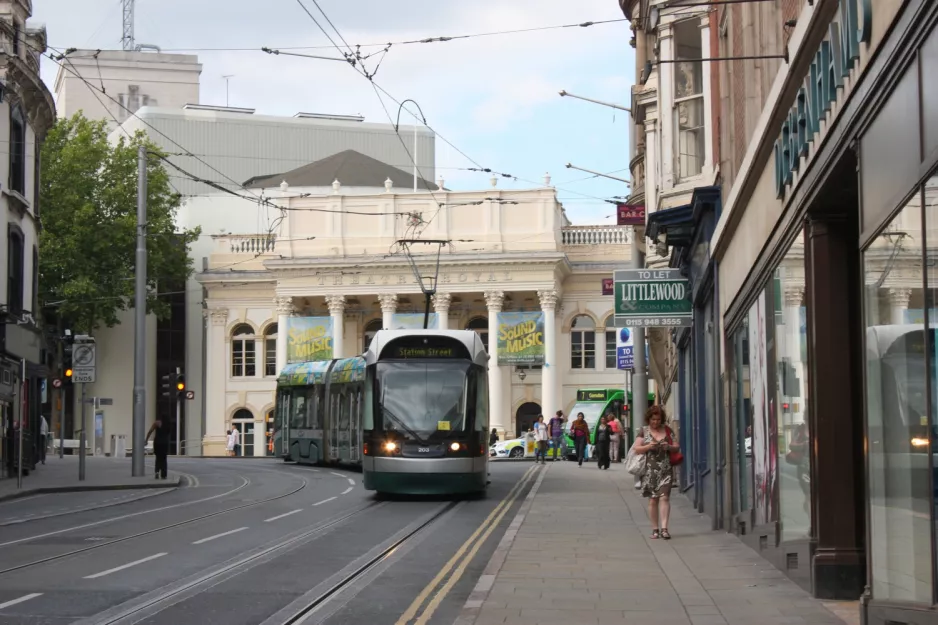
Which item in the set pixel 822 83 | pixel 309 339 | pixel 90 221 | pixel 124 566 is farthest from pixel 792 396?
pixel 309 339

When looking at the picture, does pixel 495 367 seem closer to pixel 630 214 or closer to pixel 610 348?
pixel 610 348

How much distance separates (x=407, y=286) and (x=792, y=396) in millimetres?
66764

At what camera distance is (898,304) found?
823 cm

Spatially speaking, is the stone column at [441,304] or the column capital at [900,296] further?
the stone column at [441,304]

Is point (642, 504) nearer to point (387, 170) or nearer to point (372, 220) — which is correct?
point (372, 220)

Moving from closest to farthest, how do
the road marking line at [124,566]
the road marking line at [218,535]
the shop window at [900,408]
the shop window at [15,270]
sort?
the shop window at [900,408] → the road marking line at [124,566] → the road marking line at [218,535] → the shop window at [15,270]

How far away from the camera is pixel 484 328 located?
82.7 m

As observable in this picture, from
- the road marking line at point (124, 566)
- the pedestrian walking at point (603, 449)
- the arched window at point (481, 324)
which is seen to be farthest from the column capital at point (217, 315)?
the road marking line at point (124, 566)

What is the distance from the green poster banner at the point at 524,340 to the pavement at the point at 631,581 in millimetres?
53243

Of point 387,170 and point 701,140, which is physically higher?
point 387,170

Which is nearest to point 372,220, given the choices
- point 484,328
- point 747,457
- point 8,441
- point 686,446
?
point 484,328

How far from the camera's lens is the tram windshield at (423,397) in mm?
25453

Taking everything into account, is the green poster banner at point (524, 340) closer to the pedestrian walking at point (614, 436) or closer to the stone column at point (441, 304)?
the stone column at point (441, 304)

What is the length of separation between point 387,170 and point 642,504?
6477 centimetres
